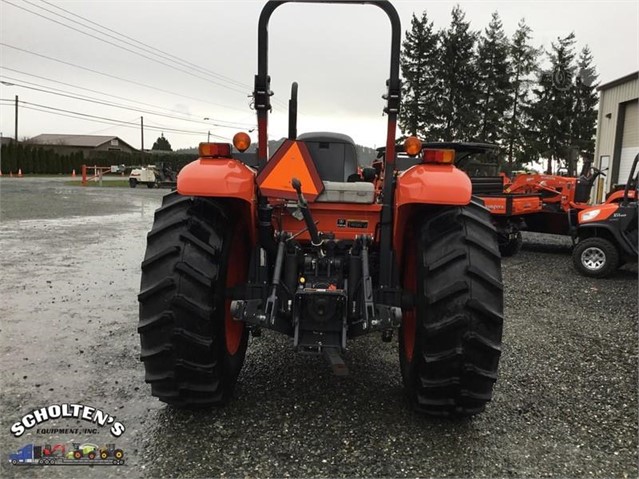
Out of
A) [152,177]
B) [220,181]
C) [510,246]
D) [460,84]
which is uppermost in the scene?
[460,84]

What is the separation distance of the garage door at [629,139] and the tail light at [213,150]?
18583 millimetres

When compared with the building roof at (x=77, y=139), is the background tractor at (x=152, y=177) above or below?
below

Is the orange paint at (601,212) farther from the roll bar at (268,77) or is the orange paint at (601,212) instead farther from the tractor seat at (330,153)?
the roll bar at (268,77)

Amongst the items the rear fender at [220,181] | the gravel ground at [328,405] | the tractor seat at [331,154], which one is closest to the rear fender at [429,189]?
the tractor seat at [331,154]

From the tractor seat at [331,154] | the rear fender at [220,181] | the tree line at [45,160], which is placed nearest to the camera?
the rear fender at [220,181]

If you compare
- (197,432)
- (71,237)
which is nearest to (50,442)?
(197,432)

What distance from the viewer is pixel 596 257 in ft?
26.7

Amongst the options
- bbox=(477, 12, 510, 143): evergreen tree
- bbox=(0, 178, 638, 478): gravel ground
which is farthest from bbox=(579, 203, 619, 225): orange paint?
bbox=(477, 12, 510, 143): evergreen tree

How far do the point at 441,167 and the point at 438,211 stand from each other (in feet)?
0.85

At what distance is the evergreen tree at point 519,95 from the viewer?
106ft

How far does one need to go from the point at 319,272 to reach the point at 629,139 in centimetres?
1912

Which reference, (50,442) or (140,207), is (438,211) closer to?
(50,442)

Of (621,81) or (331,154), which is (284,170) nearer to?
(331,154)

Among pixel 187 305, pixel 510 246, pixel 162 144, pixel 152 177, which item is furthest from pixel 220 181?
pixel 162 144
